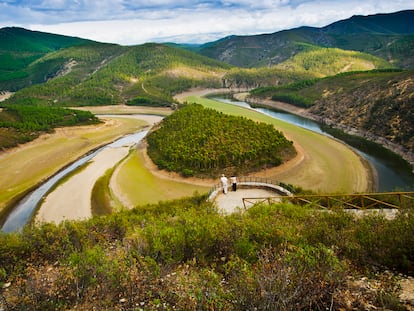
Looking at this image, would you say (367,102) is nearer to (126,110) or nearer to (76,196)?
(76,196)

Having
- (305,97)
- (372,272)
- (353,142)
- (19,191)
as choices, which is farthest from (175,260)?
(305,97)

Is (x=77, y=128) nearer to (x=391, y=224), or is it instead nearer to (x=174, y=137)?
(x=174, y=137)

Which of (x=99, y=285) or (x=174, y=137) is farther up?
(x=99, y=285)

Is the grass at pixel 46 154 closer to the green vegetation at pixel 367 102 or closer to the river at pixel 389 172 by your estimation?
the river at pixel 389 172

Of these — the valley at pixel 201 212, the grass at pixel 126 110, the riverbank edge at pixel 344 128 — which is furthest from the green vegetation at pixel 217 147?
the grass at pixel 126 110

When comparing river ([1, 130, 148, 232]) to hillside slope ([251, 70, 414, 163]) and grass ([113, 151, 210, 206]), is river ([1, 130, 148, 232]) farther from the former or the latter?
hillside slope ([251, 70, 414, 163])

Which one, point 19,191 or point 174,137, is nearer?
point 19,191

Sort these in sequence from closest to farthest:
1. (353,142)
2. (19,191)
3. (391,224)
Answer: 1. (391,224)
2. (19,191)
3. (353,142)
